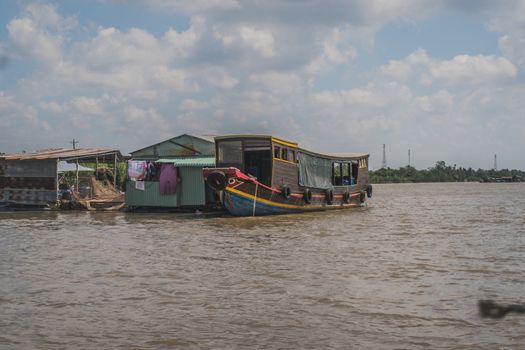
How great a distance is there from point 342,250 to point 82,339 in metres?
6.14

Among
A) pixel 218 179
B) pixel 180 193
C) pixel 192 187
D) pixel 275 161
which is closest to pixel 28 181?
pixel 180 193

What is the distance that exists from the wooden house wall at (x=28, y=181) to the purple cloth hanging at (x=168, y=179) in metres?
4.55

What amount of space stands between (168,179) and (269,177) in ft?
13.9

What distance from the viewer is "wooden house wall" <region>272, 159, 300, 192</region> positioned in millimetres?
17766

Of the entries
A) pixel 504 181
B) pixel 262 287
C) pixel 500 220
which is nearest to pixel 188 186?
pixel 500 220

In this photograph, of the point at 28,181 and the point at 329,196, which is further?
the point at 28,181

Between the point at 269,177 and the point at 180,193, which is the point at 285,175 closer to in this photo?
the point at 269,177

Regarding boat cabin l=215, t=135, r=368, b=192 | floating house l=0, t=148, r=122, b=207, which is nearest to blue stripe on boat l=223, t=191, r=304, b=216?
boat cabin l=215, t=135, r=368, b=192

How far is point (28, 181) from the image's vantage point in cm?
2159

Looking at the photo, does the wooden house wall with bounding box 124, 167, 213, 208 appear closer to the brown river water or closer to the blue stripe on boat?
the blue stripe on boat

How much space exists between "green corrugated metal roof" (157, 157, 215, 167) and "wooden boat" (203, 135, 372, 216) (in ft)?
5.57

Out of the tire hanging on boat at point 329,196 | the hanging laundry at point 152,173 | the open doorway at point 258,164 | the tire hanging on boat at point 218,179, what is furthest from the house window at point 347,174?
the tire hanging on boat at point 218,179

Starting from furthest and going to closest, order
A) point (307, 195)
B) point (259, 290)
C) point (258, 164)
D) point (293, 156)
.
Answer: point (307, 195) → point (258, 164) → point (293, 156) → point (259, 290)

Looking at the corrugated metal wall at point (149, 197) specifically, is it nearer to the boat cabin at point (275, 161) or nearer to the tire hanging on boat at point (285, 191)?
the boat cabin at point (275, 161)
